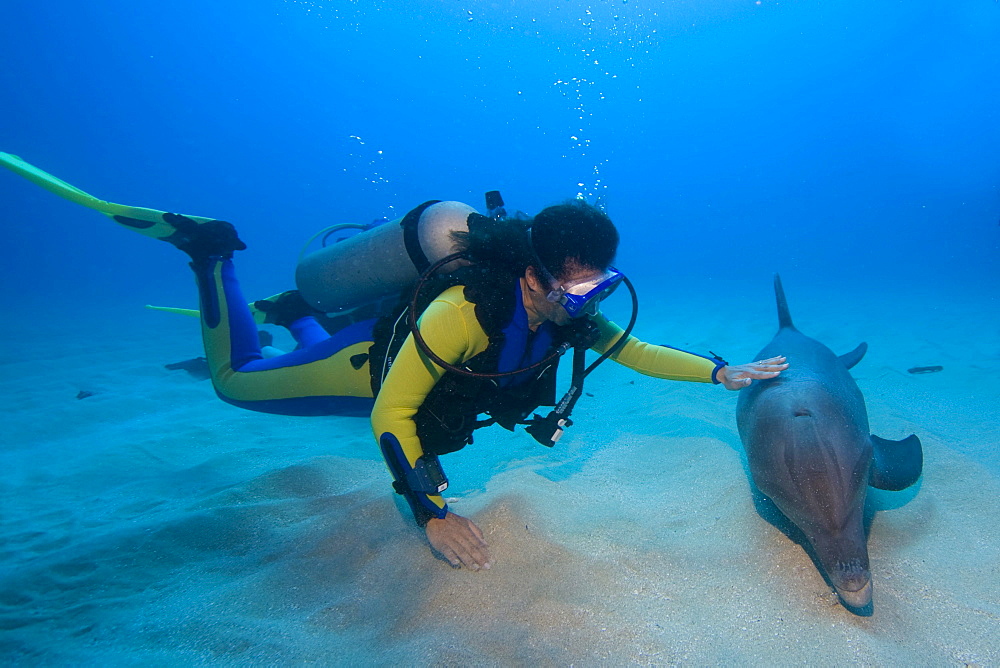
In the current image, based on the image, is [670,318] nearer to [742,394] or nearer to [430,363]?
[742,394]

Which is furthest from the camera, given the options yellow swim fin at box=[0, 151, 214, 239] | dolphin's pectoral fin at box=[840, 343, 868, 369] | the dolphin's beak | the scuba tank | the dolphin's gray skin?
dolphin's pectoral fin at box=[840, 343, 868, 369]

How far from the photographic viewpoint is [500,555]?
2.57 m

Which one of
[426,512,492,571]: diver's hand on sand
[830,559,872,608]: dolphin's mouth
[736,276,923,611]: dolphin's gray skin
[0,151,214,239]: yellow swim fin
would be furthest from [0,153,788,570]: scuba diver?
[0,151,214,239]: yellow swim fin

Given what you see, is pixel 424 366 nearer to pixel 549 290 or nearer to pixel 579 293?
pixel 549 290

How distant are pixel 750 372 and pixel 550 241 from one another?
187 centimetres

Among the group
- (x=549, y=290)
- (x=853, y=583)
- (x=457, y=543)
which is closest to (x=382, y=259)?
(x=549, y=290)

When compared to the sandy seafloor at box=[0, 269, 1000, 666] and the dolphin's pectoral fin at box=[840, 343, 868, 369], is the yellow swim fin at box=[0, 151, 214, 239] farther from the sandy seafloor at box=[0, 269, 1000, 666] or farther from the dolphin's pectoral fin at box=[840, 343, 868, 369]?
the dolphin's pectoral fin at box=[840, 343, 868, 369]

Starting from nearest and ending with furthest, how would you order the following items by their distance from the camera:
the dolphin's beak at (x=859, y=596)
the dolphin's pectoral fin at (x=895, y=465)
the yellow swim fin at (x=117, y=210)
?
the dolphin's beak at (x=859, y=596) < the dolphin's pectoral fin at (x=895, y=465) < the yellow swim fin at (x=117, y=210)

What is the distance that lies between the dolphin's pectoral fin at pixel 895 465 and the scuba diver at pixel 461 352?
772 mm

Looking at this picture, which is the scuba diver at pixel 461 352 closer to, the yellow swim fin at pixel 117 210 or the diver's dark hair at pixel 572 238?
the diver's dark hair at pixel 572 238

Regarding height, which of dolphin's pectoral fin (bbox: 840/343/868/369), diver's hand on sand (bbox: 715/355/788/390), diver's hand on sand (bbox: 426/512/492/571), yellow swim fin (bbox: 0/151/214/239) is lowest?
dolphin's pectoral fin (bbox: 840/343/868/369)

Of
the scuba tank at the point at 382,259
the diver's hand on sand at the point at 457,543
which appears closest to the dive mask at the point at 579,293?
the scuba tank at the point at 382,259

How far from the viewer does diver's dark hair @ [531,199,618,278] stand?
2.32m

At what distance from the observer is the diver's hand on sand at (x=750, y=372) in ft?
10.0
